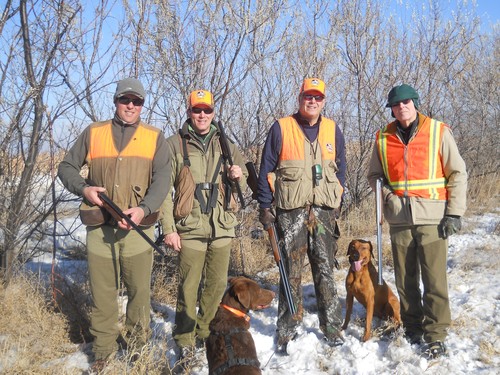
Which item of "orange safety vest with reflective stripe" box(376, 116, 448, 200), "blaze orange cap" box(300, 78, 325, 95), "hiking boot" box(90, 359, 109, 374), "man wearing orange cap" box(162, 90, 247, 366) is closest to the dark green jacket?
"man wearing orange cap" box(162, 90, 247, 366)

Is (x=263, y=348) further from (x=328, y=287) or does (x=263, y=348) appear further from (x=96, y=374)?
(x=96, y=374)

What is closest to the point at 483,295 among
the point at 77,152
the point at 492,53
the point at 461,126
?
the point at 77,152

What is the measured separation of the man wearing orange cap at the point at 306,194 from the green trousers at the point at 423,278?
1.96ft

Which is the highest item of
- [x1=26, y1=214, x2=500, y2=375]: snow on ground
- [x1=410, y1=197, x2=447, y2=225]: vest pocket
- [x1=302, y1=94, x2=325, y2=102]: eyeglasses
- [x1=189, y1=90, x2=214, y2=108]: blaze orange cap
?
[x1=302, y1=94, x2=325, y2=102]: eyeglasses

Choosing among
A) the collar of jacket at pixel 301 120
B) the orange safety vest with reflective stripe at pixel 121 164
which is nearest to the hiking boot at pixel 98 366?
the orange safety vest with reflective stripe at pixel 121 164

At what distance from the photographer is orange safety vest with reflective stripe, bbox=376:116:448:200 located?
11.9 feet

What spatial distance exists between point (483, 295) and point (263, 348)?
2.65 metres

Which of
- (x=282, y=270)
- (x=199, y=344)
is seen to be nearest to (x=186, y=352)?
(x=199, y=344)

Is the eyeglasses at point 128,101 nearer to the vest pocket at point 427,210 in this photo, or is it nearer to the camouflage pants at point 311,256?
the camouflage pants at point 311,256

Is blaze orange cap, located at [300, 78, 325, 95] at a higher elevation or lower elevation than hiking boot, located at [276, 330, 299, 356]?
higher

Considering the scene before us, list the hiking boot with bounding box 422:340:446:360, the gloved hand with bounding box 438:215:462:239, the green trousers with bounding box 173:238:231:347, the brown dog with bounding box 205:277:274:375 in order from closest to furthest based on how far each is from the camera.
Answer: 1. the brown dog with bounding box 205:277:274:375
2. the gloved hand with bounding box 438:215:462:239
3. the hiking boot with bounding box 422:340:446:360
4. the green trousers with bounding box 173:238:231:347

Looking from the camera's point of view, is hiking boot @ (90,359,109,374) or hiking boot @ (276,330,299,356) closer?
hiking boot @ (90,359,109,374)

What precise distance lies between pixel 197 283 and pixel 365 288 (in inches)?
63.6

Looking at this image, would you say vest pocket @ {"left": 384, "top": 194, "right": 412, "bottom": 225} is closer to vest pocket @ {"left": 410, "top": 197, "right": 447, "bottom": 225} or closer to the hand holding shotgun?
vest pocket @ {"left": 410, "top": 197, "right": 447, "bottom": 225}
